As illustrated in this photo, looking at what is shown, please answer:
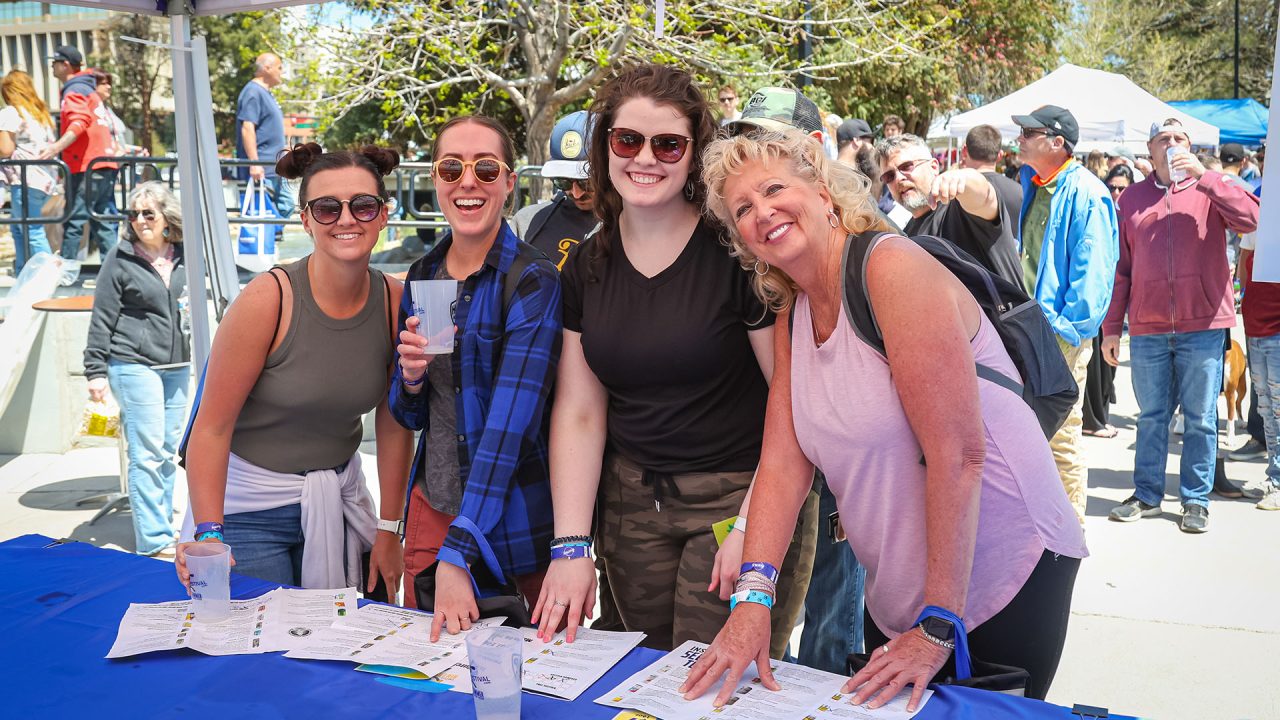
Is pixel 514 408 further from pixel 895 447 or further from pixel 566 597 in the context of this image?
pixel 895 447

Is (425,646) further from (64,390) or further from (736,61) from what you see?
(736,61)

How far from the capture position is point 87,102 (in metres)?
8.28

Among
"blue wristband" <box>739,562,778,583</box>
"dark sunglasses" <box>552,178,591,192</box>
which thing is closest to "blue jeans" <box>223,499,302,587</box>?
"blue wristband" <box>739,562,778,583</box>

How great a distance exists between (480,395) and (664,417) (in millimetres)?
464

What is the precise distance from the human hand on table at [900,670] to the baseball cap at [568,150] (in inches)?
102

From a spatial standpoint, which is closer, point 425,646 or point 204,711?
point 204,711

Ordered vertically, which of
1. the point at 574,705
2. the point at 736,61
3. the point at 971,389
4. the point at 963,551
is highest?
the point at 736,61

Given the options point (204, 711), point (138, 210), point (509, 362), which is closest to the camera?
point (204, 711)

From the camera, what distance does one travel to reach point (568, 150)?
4.45 meters

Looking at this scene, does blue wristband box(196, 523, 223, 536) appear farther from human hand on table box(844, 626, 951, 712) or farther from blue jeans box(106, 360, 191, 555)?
blue jeans box(106, 360, 191, 555)

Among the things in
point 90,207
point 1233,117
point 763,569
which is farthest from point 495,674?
point 1233,117

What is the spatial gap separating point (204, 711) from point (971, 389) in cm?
151

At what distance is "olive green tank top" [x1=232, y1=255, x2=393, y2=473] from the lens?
2.51m

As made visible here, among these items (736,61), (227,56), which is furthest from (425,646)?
(227,56)
